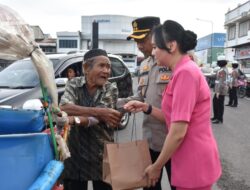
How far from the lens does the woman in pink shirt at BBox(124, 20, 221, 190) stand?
2332mm

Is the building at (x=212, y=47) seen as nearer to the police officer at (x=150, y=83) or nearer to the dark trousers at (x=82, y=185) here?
the police officer at (x=150, y=83)

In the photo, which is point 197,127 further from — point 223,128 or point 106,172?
point 223,128

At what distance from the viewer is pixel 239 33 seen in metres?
44.5

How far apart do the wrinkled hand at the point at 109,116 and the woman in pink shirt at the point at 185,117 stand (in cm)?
43

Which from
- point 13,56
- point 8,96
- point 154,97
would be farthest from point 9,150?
point 8,96

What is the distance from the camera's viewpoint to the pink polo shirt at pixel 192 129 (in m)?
2.32

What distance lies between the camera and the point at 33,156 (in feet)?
6.41

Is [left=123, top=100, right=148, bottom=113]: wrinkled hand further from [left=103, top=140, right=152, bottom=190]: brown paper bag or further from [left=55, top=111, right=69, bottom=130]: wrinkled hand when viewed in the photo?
[left=55, top=111, right=69, bottom=130]: wrinkled hand

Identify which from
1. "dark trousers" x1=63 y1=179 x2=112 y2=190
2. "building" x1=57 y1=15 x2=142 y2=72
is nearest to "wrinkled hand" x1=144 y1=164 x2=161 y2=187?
"dark trousers" x1=63 y1=179 x2=112 y2=190

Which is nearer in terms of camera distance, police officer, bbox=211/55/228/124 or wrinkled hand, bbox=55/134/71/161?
wrinkled hand, bbox=55/134/71/161

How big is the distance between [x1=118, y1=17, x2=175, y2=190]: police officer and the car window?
5.86 metres

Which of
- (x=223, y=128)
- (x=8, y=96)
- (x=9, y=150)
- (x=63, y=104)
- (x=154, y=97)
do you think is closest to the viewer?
(x=9, y=150)

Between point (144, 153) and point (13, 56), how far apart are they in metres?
1.19

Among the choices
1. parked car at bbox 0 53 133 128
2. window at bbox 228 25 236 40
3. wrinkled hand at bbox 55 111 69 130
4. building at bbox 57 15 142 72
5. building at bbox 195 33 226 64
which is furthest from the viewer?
building at bbox 57 15 142 72
